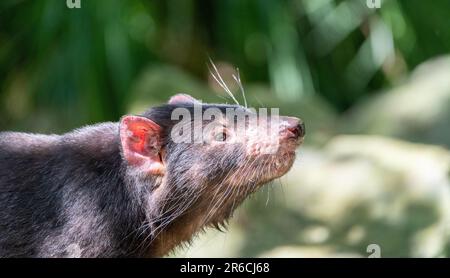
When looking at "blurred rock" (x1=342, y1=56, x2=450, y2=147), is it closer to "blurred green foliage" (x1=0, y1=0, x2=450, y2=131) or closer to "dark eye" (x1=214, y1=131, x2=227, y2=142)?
"blurred green foliage" (x1=0, y1=0, x2=450, y2=131)

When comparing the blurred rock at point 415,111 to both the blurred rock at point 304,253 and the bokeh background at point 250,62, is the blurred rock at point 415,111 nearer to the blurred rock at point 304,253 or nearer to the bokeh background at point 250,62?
the bokeh background at point 250,62

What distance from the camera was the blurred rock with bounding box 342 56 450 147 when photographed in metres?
A: 6.20

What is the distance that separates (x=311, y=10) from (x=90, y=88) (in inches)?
78.2

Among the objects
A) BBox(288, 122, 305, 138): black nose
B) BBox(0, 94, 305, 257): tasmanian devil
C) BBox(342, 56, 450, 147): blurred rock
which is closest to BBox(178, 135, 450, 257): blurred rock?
BBox(342, 56, 450, 147): blurred rock

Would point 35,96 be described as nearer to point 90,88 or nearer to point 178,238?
point 90,88

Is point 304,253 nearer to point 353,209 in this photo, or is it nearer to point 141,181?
point 353,209

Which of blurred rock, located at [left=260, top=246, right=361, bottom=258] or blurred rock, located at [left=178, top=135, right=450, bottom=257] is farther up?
blurred rock, located at [left=178, top=135, right=450, bottom=257]

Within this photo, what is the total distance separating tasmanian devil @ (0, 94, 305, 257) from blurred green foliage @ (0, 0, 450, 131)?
13.0 feet

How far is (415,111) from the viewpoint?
6.39 metres

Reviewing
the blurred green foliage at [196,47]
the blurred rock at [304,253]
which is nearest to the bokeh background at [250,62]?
the blurred green foliage at [196,47]

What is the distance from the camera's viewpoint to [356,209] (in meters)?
5.05

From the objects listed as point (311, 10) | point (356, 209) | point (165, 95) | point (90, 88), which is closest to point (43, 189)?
point (356, 209)

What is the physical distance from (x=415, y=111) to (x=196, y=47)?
2.51 meters

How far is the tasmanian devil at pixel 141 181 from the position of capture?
3.27 meters
